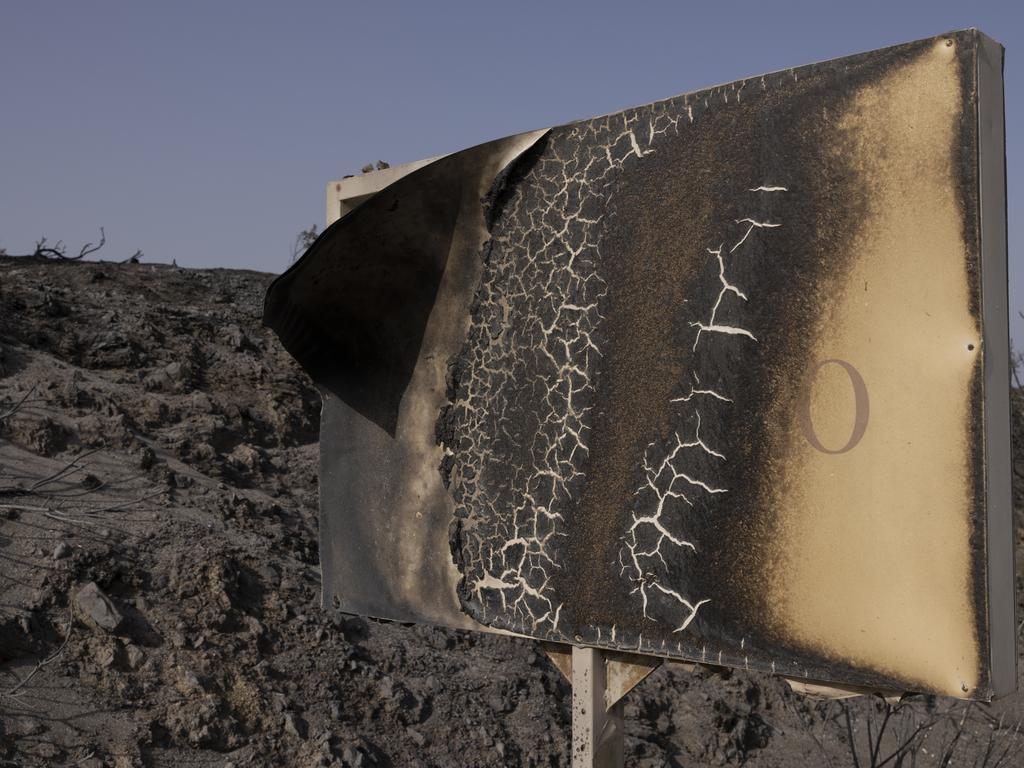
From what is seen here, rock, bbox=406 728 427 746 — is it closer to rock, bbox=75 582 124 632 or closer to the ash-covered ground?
the ash-covered ground

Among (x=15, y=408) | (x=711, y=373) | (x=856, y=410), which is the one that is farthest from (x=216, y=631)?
(x=856, y=410)

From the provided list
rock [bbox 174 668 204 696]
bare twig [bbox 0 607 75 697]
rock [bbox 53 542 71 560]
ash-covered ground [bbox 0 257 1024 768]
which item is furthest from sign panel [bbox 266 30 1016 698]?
rock [bbox 53 542 71 560]

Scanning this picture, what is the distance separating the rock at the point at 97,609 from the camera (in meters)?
3.22

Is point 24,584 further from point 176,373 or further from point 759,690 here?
point 759,690

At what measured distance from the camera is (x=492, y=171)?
2.47 meters

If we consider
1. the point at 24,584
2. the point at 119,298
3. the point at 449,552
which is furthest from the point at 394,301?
the point at 119,298

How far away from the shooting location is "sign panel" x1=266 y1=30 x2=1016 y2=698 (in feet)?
5.65

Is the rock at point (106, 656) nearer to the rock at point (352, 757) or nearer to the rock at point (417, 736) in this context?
the rock at point (352, 757)

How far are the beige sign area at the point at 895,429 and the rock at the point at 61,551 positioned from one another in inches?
93.6

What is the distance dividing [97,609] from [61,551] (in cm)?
26

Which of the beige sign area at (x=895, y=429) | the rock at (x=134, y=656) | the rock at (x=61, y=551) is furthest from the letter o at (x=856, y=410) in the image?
the rock at (x=61, y=551)

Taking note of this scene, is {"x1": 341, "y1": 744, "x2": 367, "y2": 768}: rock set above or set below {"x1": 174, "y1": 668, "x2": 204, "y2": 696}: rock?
below

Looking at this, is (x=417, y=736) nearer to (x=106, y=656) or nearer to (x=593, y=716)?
(x=106, y=656)

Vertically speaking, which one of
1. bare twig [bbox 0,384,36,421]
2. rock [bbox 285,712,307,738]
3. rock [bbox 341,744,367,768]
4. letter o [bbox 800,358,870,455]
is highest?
bare twig [bbox 0,384,36,421]
